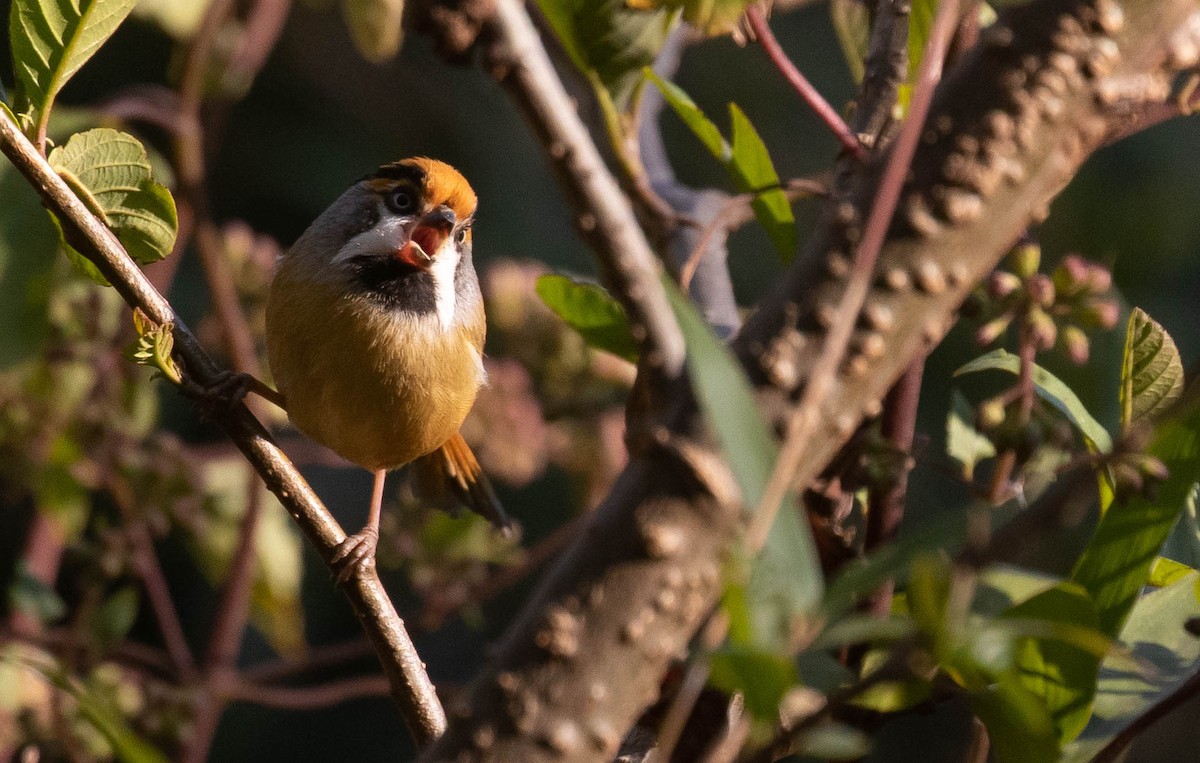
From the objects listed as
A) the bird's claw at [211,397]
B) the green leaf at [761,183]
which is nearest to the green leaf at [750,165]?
the green leaf at [761,183]

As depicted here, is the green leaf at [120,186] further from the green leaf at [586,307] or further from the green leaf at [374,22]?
the green leaf at [374,22]

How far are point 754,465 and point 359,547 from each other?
3.38 feet

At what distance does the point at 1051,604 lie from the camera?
814 millimetres

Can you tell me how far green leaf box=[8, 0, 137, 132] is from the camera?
1.04 m

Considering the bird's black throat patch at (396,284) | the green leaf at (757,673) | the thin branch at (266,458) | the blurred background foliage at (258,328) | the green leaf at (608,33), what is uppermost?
the green leaf at (608,33)

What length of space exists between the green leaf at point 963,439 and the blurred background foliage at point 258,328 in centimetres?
14

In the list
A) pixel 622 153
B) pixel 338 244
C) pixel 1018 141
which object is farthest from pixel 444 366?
pixel 1018 141

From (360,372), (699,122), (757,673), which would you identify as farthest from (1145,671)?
(360,372)

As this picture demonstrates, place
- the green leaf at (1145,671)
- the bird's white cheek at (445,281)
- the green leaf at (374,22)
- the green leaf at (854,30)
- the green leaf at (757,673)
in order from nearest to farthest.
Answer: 1. the green leaf at (757,673)
2. the green leaf at (1145,671)
3. the green leaf at (854,30)
4. the bird's white cheek at (445,281)
5. the green leaf at (374,22)

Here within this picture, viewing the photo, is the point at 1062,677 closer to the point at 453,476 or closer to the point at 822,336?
the point at 822,336

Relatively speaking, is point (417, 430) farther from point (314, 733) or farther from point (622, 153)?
point (314, 733)

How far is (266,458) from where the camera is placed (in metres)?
1.15

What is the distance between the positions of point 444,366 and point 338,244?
27 cm

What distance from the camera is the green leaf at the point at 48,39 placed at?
40.8 inches
